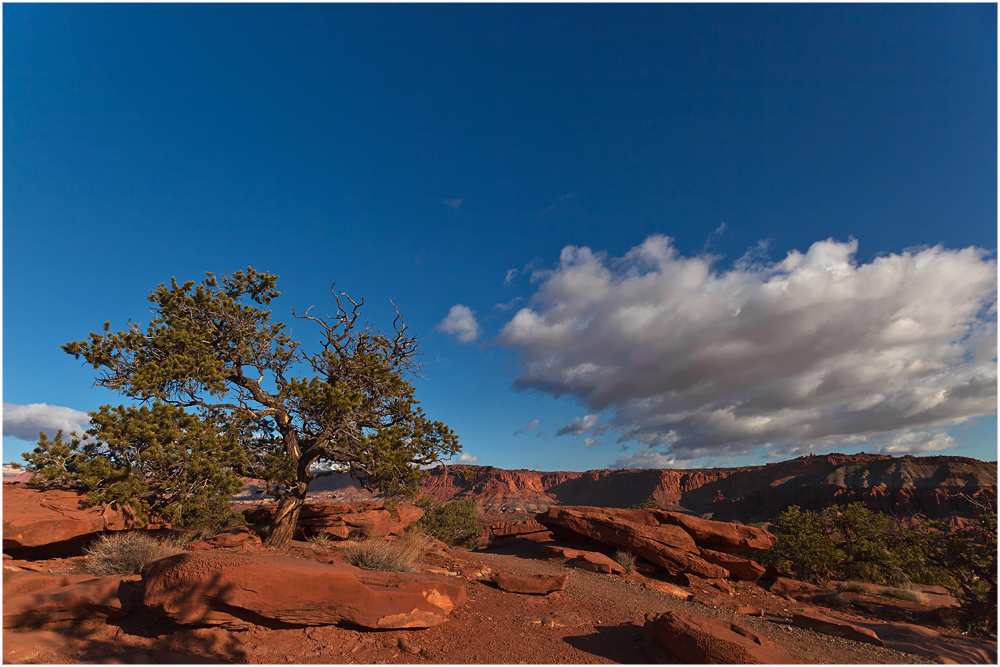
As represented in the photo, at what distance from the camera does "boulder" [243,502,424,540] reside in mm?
16516

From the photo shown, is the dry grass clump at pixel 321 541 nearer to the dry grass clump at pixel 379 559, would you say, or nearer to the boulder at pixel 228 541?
the boulder at pixel 228 541

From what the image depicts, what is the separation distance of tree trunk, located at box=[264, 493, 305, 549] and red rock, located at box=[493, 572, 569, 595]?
745cm

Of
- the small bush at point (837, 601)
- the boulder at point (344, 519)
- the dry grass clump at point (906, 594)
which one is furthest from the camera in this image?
the boulder at point (344, 519)

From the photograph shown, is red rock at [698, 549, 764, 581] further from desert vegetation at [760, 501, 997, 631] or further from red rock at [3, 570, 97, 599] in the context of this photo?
red rock at [3, 570, 97, 599]

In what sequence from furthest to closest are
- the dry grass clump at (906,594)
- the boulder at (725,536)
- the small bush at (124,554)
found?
the boulder at (725,536) < the dry grass clump at (906,594) < the small bush at (124,554)

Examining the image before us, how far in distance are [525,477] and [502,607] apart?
15495 cm

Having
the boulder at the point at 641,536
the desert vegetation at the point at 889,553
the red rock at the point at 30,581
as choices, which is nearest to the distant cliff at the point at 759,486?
the boulder at the point at 641,536

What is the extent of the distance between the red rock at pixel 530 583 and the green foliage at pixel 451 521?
21427 millimetres

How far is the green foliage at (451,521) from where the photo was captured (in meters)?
31.9

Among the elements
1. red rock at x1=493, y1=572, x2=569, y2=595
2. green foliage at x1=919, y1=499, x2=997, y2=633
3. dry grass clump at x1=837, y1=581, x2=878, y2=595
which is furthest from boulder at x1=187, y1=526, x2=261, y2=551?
dry grass clump at x1=837, y1=581, x2=878, y2=595

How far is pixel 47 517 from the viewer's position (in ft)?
34.7

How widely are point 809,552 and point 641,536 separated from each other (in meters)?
7.66

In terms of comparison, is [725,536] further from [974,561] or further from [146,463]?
[146,463]

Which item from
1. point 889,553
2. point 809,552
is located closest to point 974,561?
point 889,553
